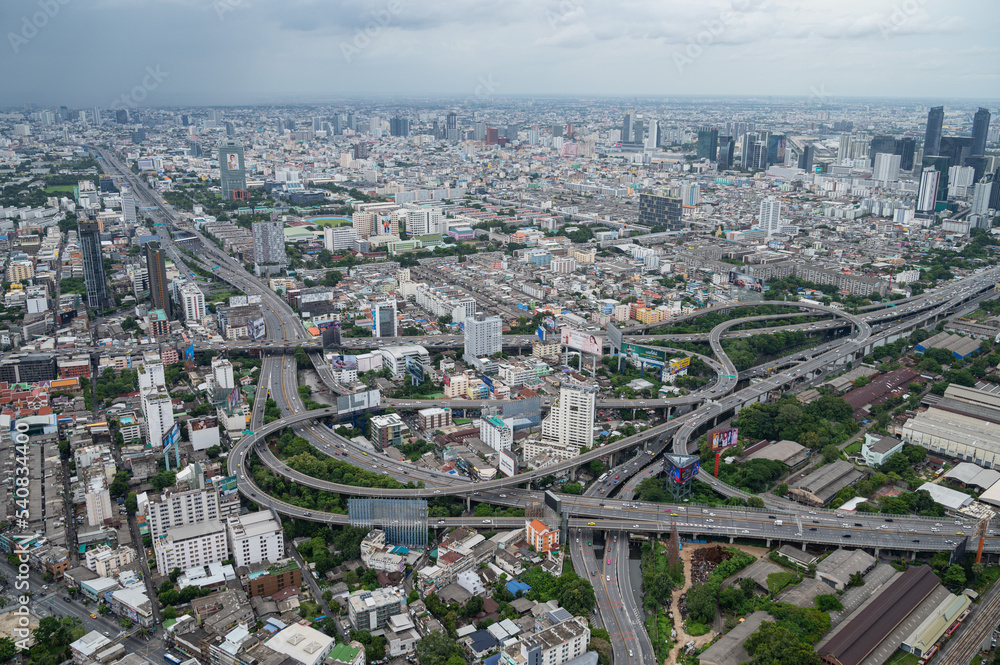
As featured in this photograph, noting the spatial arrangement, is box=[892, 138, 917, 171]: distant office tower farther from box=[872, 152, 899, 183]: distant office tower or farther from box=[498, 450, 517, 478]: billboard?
box=[498, 450, 517, 478]: billboard

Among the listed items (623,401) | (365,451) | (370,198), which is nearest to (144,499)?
(365,451)

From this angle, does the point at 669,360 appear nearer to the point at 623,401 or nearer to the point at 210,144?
the point at 623,401

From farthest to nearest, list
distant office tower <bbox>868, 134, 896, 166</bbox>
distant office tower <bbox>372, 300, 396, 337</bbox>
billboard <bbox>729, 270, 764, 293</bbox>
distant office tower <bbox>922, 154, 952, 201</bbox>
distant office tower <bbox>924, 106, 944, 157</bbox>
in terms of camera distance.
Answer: distant office tower <bbox>868, 134, 896, 166</bbox> < distant office tower <bbox>924, 106, 944, 157</bbox> < distant office tower <bbox>922, 154, 952, 201</bbox> < billboard <bbox>729, 270, 764, 293</bbox> < distant office tower <bbox>372, 300, 396, 337</bbox>

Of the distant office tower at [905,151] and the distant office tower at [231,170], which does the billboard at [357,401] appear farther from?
the distant office tower at [905,151]

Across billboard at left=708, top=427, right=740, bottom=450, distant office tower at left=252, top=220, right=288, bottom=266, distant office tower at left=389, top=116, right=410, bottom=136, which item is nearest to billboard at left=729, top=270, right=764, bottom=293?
billboard at left=708, top=427, right=740, bottom=450

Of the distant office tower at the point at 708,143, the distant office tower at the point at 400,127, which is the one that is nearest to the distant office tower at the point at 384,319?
the distant office tower at the point at 708,143

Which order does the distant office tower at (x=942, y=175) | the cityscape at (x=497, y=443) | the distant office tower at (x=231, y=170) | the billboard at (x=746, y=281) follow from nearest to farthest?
the cityscape at (x=497, y=443)
the billboard at (x=746, y=281)
the distant office tower at (x=942, y=175)
the distant office tower at (x=231, y=170)

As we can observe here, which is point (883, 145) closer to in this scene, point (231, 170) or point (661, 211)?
point (661, 211)
